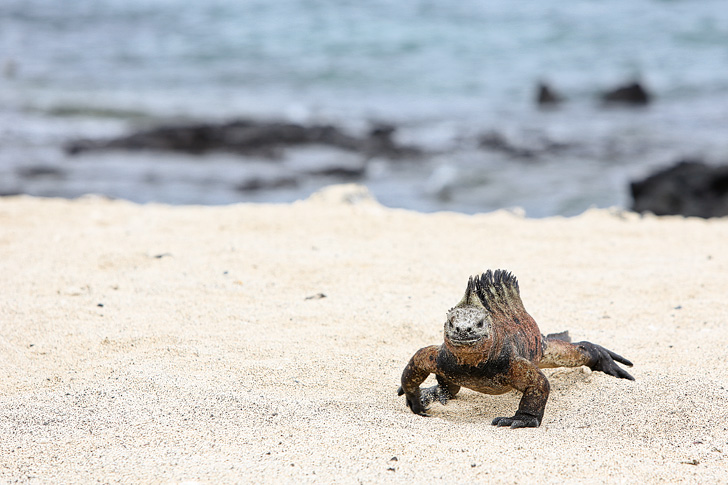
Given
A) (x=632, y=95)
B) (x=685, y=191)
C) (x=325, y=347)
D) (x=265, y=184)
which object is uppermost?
(x=632, y=95)

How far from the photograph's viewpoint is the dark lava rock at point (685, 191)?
875 centimetres

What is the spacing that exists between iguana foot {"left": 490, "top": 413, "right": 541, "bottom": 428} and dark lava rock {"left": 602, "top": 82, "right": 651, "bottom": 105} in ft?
45.4

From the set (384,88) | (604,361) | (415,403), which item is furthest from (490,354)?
(384,88)

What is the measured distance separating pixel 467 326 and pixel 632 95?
14.0 m

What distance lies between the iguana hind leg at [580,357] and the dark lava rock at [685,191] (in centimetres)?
599

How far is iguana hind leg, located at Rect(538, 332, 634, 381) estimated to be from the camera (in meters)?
3.11

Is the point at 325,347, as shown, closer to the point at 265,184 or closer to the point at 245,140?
the point at 265,184

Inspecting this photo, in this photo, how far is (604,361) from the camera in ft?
10.5

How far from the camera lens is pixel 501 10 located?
888 inches

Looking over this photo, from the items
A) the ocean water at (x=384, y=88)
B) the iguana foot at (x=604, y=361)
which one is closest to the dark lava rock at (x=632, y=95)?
the ocean water at (x=384, y=88)

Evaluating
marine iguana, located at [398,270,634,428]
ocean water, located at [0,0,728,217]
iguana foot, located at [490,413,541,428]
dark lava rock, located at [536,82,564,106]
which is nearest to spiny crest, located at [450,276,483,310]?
marine iguana, located at [398,270,634,428]

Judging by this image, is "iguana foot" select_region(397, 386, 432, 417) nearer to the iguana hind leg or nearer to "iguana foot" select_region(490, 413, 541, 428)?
"iguana foot" select_region(490, 413, 541, 428)

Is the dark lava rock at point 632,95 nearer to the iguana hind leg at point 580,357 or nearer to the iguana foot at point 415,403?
the iguana hind leg at point 580,357

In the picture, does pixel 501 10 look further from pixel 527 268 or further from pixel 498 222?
pixel 527 268
